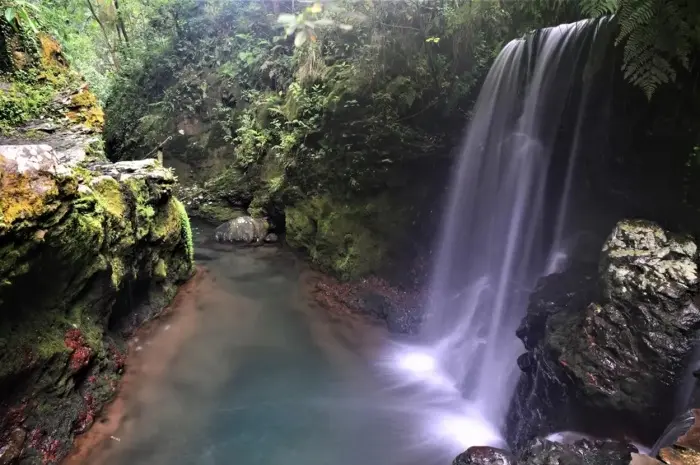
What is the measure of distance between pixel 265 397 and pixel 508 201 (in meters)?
5.04

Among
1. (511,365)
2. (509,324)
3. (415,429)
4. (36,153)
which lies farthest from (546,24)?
(36,153)

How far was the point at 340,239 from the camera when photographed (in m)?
10.3

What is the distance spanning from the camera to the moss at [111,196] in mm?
6754

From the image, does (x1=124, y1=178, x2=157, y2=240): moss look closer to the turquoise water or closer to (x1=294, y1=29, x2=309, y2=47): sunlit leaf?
the turquoise water

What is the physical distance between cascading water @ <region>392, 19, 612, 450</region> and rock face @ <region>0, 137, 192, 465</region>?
501cm

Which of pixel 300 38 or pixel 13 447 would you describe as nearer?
pixel 300 38

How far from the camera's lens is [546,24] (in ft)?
23.8

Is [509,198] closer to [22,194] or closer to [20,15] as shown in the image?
[22,194]

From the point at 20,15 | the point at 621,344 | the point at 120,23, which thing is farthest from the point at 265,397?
the point at 120,23

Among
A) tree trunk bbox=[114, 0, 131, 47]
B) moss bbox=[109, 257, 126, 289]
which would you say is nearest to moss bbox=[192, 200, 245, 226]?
moss bbox=[109, 257, 126, 289]

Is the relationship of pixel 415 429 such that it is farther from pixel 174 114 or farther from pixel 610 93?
pixel 174 114

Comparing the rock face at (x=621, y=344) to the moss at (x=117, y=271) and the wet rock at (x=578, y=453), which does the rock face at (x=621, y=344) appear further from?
the moss at (x=117, y=271)

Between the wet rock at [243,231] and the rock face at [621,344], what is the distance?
28.7ft

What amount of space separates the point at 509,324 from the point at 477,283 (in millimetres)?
1377
